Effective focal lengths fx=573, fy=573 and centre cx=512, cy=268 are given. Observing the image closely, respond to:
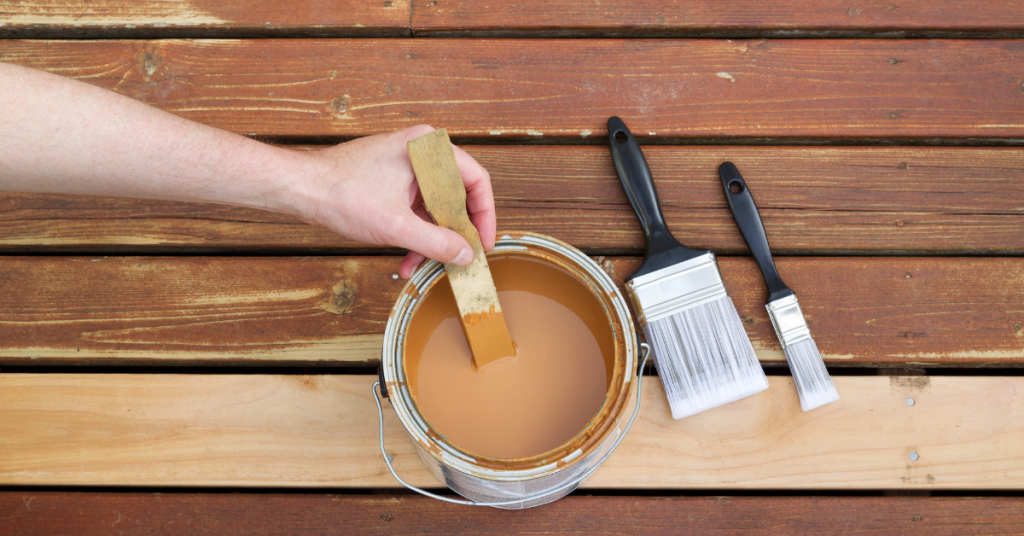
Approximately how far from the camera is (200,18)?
130 cm

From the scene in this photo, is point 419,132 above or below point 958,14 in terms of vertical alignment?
below

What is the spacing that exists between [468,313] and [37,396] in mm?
934

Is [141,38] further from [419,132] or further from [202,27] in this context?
[419,132]

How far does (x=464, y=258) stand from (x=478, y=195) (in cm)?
18

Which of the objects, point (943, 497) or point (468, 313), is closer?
point (468, 313)

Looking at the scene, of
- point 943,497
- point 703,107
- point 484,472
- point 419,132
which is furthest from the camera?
point 703,107

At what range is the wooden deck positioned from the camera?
1.10 m

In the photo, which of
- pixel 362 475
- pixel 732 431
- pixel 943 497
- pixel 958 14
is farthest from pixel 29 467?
pixel 958 14

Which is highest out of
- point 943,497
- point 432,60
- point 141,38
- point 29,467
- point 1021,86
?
point 1021,86

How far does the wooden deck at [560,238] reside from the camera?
1104mm

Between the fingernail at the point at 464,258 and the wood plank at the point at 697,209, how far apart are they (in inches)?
12.7

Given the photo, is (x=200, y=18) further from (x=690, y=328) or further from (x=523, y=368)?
(x=690, y=328)

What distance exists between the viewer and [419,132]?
94cm

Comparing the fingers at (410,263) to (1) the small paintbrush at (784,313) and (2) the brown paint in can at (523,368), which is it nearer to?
(2) the brown paint in can at (523,368)
